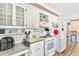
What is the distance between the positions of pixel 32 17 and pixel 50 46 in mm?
639

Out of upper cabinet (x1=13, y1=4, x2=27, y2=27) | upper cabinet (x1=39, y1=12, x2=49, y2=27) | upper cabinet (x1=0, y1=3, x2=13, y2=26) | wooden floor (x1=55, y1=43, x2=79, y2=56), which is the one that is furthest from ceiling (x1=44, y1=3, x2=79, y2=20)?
upper cabinet (x1=0, y1=3, x2=13, y2=26)

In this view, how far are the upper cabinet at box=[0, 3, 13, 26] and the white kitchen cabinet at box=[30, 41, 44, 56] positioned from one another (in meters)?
0.55

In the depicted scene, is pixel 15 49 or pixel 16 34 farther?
pixel 16 34

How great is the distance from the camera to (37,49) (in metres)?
1.63

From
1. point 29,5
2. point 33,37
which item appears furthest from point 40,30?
point 29,5

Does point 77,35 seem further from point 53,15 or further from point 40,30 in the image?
point 40,30

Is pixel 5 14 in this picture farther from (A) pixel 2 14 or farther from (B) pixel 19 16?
(B) pixel 19 16

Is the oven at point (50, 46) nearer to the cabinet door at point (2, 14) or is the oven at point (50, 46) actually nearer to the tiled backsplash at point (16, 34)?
the tiled backsplash at point (16, 34)

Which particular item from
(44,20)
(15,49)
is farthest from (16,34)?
(44,20)

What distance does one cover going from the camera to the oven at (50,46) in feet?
5.59

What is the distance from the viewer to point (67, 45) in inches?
69.7

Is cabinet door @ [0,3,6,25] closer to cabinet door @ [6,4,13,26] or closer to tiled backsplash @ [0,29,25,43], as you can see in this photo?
cabinet door @ [6,4,13,26]

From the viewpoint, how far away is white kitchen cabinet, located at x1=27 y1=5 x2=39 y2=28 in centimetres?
165

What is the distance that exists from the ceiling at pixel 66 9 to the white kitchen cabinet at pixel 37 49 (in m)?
0.63
